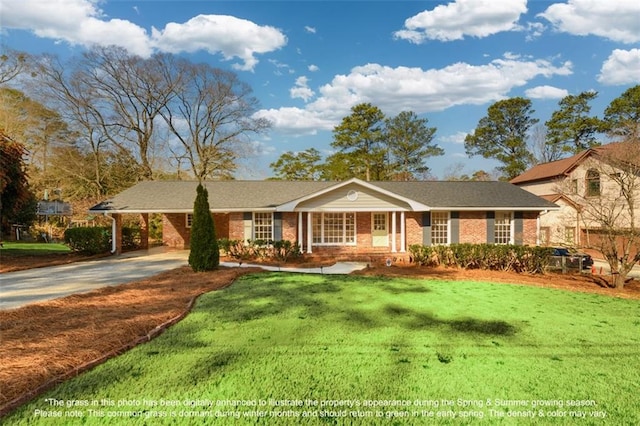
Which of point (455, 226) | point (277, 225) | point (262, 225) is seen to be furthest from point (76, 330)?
point (455, 226)

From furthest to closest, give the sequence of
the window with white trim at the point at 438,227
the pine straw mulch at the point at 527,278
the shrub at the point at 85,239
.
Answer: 1. the window with white trim at the point at 438,227
2. the shrub at the point at 85,239
3. the pine straw mulch at the point at 527,278

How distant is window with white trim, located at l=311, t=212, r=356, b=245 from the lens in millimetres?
17719

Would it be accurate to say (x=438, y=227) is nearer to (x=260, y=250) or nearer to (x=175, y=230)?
(x=260, y=250)

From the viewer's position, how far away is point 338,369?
4145mm

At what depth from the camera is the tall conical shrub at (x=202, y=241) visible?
1109 cm

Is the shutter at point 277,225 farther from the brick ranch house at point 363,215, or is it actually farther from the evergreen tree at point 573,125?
the evergreen tree at point 573,125

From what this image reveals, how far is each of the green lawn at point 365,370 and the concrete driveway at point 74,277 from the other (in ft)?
14.4

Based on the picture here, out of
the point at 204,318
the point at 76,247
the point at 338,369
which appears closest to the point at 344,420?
the point at 338,369

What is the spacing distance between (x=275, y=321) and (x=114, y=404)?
288 cm

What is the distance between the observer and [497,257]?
1345 centimetres

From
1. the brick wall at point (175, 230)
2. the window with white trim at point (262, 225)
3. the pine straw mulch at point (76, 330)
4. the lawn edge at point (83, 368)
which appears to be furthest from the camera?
the brick wall at point (175, 230)

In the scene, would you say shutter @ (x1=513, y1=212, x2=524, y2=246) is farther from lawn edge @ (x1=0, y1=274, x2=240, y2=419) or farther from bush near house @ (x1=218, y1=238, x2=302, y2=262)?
lawn edge @ (x1=0, y1=274, x2=240, y2=419)

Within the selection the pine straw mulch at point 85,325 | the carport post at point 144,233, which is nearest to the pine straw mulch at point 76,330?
the pine straw mulch at point 85,325

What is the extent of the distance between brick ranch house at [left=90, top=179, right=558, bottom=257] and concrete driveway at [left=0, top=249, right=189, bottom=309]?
3.14 metres
